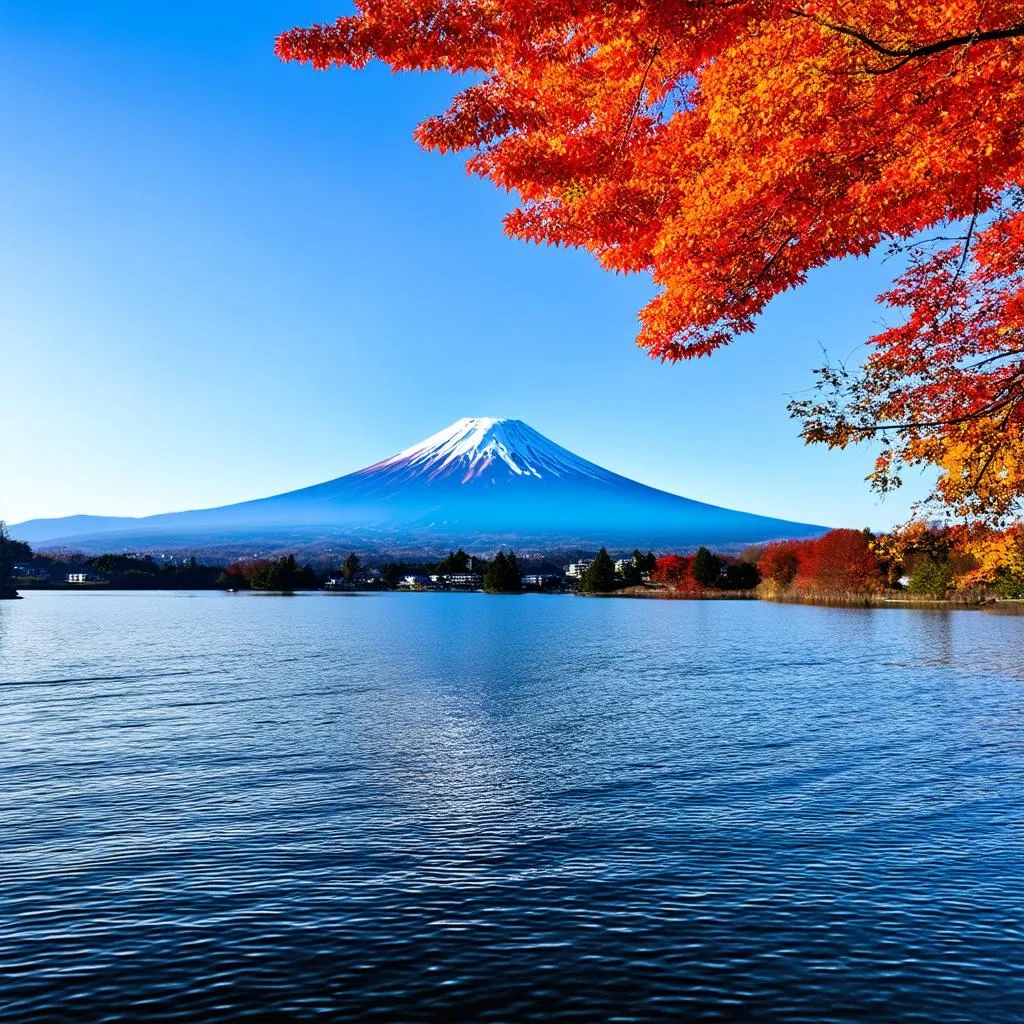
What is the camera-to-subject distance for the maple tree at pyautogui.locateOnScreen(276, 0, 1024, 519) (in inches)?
265

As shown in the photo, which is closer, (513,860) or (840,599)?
(513,860)

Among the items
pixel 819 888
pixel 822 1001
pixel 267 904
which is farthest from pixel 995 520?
pixel 267 904

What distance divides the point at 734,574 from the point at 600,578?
21.8 meters

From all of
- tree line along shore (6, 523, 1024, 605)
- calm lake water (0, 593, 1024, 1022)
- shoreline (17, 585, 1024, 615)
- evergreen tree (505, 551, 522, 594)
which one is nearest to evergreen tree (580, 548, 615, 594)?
tree line along shore (6, 523, 1024, 605)

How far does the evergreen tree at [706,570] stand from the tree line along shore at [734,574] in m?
0.15

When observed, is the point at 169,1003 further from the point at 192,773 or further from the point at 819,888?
the point at 192,773

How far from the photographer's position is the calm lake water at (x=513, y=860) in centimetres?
592

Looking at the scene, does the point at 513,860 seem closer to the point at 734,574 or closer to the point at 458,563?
the point at 734,574

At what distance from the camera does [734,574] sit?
13912 centimetres

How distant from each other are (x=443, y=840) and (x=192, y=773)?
4865 mm

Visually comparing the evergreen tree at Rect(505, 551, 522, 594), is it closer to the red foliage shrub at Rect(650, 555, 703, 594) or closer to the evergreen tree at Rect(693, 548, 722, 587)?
the red foliage shrub at Rect(650, 555, 703, 594)

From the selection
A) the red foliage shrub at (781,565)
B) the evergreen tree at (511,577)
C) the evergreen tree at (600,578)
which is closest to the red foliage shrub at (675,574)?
the evergreen tree at (600,578)

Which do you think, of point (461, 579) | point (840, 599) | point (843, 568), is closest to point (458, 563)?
point (461, 579)

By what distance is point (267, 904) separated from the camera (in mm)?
7355
